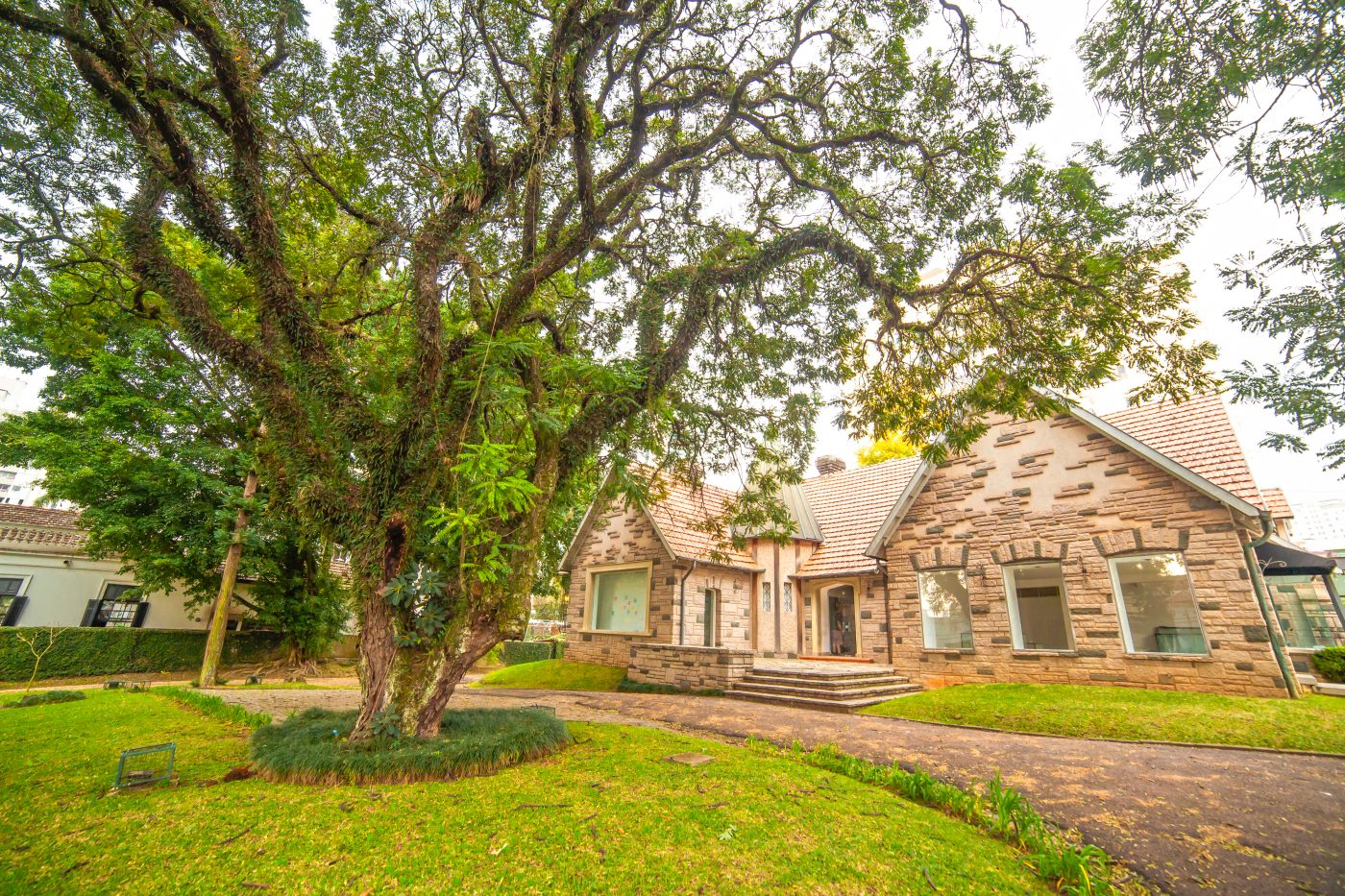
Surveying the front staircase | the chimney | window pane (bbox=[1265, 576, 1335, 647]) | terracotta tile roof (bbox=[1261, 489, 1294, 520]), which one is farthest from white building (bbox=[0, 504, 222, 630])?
window pane (bbox=[1265, 576, 1335, 647])

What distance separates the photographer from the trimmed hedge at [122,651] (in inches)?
547

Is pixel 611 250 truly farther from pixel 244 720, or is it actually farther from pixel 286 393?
pixel 244 720

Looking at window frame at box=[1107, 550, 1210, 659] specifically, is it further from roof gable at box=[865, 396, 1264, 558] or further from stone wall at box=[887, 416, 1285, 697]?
roof gable at box=[865, 396, 1264, 558]

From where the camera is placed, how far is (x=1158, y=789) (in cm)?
489

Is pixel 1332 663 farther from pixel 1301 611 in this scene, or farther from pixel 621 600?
pixel 621 600

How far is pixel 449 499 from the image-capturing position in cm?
576

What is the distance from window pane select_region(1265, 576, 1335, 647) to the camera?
500 inches

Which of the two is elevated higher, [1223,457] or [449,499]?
[1223,457]

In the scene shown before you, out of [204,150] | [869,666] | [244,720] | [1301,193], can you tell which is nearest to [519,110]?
[204,150]

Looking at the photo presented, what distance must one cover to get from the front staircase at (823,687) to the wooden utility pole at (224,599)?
1226cm

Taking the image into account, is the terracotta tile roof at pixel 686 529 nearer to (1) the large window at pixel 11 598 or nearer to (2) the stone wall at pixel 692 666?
(2) the stone wall at pixel 692 666

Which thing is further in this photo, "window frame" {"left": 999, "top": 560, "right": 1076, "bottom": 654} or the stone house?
"window frame" {"left": 999, "top": 560, "right": 1076, "bottom": 654}

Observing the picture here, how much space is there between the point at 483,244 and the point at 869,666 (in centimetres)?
1172

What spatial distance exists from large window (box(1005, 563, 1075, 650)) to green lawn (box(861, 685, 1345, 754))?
4.05 feet
